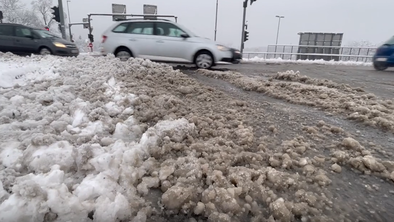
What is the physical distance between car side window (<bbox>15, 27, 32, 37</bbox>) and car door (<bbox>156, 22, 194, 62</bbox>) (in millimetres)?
6512

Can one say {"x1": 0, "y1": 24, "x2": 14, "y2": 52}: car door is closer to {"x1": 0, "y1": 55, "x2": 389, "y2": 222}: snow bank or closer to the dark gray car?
the dark gray car

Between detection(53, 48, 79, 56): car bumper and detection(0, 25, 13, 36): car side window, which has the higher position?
detection(0, 25, 13, 36): car side window

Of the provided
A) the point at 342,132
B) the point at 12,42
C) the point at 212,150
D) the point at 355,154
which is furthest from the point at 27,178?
the point at 12,42

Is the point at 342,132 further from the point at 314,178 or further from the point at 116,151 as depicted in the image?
the point at 116,151

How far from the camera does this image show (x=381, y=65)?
1086 cm

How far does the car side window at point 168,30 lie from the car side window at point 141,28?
301 millimetres

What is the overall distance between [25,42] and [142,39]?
6013mm

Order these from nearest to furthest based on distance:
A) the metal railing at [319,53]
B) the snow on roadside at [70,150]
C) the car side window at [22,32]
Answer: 1. the snow on roadside at [70,150]
2. the car side window at [22,32]
3. the metal railing at [319,53]

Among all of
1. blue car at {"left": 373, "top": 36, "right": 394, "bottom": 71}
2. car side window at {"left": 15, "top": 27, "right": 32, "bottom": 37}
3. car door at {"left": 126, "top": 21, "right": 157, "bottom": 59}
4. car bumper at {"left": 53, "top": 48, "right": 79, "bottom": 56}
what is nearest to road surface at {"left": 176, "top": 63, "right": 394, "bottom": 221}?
car door at {"left": 126, "top": 21, "right": 157, "bottom": 59}

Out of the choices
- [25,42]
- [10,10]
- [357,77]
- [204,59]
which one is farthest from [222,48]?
[10,10]

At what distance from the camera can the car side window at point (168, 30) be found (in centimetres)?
876

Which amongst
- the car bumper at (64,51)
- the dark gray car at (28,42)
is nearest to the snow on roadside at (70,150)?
the car bumper at (64,51)

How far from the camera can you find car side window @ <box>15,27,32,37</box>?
35.7 ft

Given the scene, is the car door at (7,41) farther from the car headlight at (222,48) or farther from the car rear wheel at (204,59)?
the car headlight at (222,48)
